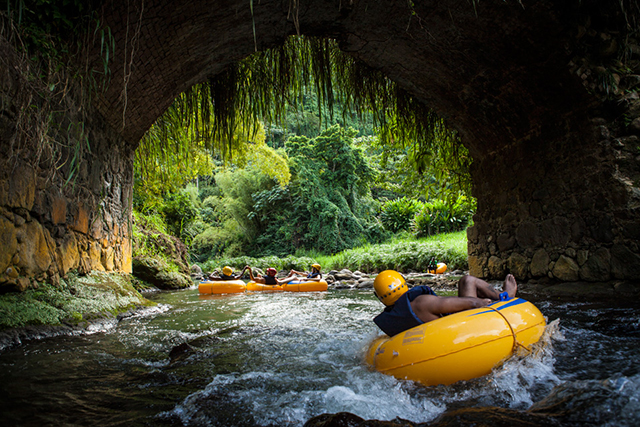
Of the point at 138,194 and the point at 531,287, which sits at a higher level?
the point at 138,194

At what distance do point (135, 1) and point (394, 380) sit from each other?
148 inches

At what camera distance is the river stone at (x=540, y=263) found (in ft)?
16.5

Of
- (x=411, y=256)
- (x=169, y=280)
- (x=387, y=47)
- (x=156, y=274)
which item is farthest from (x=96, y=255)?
(x=411, y=256)

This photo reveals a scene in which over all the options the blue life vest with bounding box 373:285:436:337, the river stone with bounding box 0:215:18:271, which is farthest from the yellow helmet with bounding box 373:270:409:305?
the river stone with bounding box 0:215:18:271

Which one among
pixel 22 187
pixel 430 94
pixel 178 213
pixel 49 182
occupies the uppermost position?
pixel 430 94

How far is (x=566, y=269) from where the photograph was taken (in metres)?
4.71

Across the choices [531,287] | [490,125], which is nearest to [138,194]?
[490,125]

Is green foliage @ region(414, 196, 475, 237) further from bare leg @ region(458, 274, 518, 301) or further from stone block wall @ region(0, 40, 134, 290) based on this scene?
stone block wall @ region(0, 40, 134, 290)

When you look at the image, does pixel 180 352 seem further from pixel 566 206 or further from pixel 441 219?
pixel 441 219

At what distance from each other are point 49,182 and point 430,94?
4.89 meters

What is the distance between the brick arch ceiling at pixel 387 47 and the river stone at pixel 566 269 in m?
Result: 1.78

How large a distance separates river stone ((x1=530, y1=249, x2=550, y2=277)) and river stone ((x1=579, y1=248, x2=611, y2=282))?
541 millimetres

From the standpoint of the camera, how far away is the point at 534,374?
7.64 feet

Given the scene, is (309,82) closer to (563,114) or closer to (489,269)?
(563,114)
